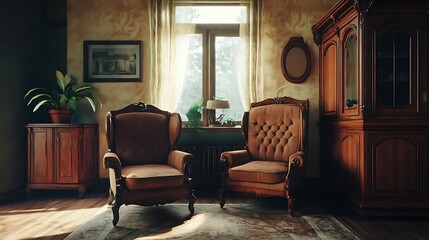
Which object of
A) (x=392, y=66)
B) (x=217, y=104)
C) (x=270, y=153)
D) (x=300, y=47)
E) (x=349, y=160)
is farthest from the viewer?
(x=300, y=47)

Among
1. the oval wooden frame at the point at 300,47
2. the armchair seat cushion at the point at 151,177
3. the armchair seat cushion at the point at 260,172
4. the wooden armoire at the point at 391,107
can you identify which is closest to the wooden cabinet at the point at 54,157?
the armchair seat cushion at the point at 151,177

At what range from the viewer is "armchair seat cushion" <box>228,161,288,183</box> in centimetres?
342

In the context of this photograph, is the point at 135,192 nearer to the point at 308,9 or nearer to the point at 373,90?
the point at 373,90

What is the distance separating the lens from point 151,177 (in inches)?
122

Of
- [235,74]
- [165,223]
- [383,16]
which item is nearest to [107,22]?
[235,74]

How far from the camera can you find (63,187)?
4.10 metres

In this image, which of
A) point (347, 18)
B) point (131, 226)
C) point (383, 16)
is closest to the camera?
point (131, 226)

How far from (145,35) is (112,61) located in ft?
1.80

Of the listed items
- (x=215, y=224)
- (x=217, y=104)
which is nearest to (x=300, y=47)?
(x=217, y=104)

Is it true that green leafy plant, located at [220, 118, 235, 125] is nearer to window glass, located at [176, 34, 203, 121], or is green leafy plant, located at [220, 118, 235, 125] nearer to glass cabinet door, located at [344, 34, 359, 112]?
window glass, located at [176, 34, 203, 121]

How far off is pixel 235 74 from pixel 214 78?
0.29m

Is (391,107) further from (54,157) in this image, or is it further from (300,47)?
(54,157)

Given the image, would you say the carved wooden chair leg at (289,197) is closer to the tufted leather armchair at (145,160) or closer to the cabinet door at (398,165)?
the cabinet door at (398,165)

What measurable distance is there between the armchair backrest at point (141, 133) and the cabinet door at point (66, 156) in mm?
758
